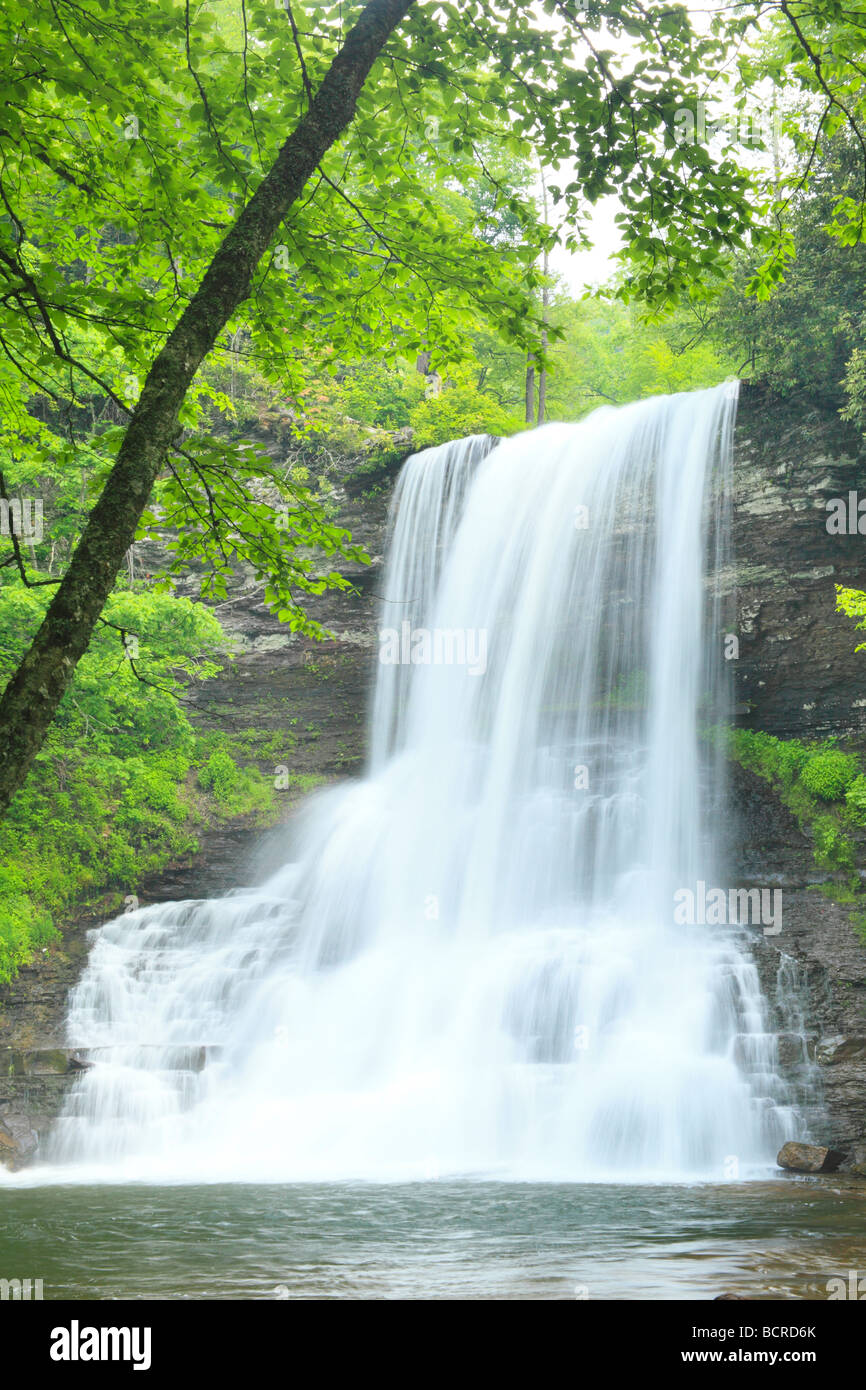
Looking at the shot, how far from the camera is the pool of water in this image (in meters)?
5.42

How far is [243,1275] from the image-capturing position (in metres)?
5.84

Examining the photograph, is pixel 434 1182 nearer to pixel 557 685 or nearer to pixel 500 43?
pixel 500 43

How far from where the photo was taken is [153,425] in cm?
→ 393

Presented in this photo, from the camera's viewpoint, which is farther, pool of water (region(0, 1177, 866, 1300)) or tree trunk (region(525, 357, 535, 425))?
tree trunk (region(525, 357, 535, 425))

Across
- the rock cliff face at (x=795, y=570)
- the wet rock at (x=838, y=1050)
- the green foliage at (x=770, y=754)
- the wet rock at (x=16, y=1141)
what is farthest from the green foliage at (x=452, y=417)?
the wet rock at (x=16, y=1141)

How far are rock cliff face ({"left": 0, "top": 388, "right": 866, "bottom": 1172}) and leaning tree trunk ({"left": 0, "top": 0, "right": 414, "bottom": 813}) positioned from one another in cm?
832

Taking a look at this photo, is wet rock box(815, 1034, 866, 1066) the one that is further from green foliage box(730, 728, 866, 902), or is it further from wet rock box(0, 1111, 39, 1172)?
wet rock box(0, 1111, 39, 1172)

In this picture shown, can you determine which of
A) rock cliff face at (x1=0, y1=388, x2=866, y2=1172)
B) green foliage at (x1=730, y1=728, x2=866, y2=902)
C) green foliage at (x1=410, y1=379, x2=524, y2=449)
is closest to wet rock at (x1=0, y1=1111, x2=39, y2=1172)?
rock cliff face at (x1=0, y1=388, x2=866, y2=1172)

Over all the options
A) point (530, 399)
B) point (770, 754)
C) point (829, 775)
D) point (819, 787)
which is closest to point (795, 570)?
point (770, 754)

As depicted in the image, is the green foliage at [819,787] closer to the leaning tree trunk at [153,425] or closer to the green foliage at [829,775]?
the green foliage at [829,775]

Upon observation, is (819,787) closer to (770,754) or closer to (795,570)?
(770,754)

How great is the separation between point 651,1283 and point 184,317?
17.0ft

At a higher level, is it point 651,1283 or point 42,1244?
point 651,1283
